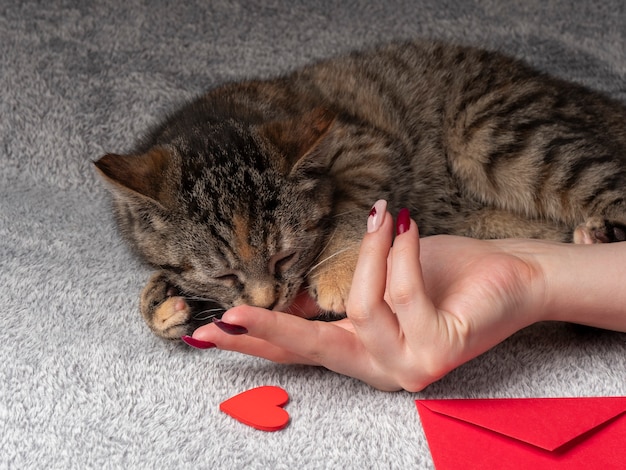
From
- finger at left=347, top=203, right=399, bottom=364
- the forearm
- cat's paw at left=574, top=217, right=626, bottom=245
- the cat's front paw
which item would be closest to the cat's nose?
the cat's front paw

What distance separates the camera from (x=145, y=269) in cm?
173

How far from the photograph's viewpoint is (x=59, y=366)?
143 centimetres

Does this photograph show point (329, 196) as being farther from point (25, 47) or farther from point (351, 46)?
point (25, 47)

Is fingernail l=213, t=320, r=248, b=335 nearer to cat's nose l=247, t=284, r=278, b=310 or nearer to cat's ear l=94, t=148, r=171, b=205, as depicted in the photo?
cat's nose l=247, t=284, r=278, b=310

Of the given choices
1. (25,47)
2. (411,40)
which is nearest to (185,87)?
(25,47)

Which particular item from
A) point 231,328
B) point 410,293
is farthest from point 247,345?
point 410,293

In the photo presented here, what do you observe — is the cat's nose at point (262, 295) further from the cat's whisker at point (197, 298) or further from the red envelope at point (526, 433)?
the red envelope at point (526, 433)

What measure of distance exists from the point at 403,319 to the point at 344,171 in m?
0.50

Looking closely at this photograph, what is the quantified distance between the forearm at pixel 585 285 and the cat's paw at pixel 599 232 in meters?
0.20

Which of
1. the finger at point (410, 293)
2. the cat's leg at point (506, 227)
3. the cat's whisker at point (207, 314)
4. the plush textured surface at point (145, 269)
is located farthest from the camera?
the cat's leg at point (506, 227)

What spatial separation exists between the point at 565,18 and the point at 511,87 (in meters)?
0.72

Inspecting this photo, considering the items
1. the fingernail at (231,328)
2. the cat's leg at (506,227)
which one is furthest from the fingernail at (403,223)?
the cat's leg at (506,227)

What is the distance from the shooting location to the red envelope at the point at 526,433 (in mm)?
1200

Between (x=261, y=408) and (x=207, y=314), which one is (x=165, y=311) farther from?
(x=261, y=408)
